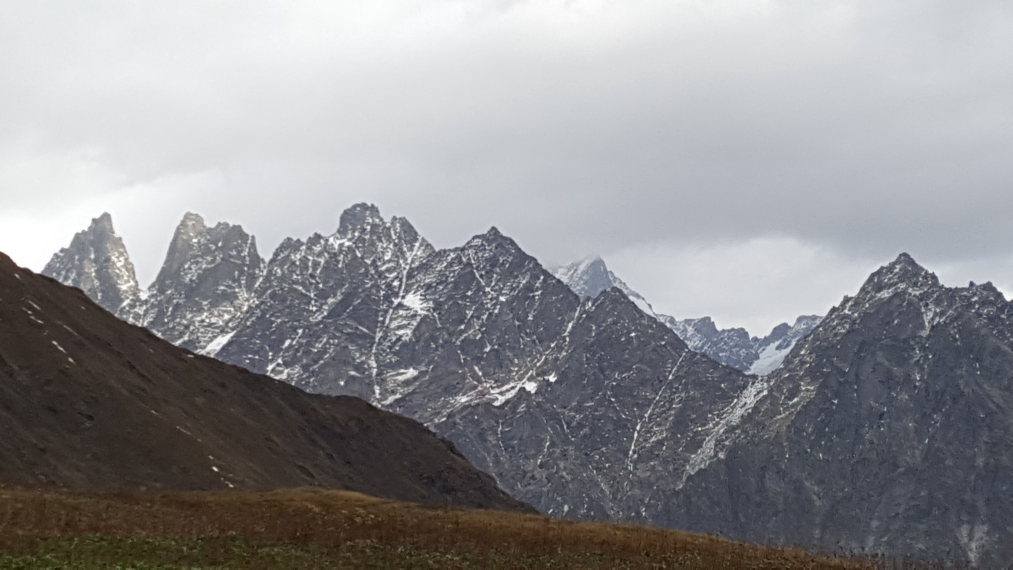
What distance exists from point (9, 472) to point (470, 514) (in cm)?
9152

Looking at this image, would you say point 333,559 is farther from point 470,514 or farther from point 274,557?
point 470,514

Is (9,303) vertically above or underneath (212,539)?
above

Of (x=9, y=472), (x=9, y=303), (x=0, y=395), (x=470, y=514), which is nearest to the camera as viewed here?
(x=470, y=514)

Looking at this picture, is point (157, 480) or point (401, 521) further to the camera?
point (157, 480)

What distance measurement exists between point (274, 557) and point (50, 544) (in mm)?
11569

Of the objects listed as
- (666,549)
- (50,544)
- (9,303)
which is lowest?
(50,544)

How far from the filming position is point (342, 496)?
95.0m

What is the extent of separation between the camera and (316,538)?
69.6 meters

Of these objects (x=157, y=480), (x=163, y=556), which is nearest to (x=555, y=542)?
(x=163, y=556)

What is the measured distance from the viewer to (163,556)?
5850 cm

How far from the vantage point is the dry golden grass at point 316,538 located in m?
59.7

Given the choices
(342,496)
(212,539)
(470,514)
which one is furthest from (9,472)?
(212,539)

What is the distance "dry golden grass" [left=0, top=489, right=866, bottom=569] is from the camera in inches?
2350

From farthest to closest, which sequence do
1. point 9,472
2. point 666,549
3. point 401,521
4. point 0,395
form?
point 0,395 → point 9,472 → point 401,521 → point 666,549
